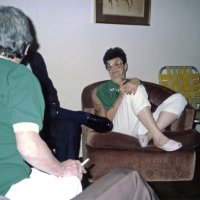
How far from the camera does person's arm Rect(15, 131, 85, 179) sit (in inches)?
37.0

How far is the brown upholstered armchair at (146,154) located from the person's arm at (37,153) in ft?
3.94

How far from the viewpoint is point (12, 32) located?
1026 mm

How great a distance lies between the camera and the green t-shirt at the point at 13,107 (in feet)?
3.02

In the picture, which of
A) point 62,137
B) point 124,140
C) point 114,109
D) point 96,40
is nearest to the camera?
point 62,137

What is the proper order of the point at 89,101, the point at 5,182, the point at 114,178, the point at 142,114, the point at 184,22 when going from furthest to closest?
the point at 184,22
the point at 89,101
the point at 142,114
the point at 5,182
the point at 114,178

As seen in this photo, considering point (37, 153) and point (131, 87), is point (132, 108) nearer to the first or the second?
point (131, 87)

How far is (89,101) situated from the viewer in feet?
8.67

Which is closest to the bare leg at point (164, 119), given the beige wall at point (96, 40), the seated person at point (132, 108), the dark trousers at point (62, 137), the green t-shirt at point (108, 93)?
the seated person at point (132, 108)

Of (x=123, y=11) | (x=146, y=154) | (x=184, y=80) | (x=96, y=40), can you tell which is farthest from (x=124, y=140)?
(x=123, y=11)

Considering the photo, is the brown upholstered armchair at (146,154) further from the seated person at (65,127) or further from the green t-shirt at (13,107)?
the green t-shirt at (13,107)

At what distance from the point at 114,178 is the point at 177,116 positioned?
5.59 feet

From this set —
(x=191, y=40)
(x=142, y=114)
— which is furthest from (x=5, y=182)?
(x=191, y=40)

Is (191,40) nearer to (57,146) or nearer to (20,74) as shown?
(57,146)

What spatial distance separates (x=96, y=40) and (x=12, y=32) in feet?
6.54
